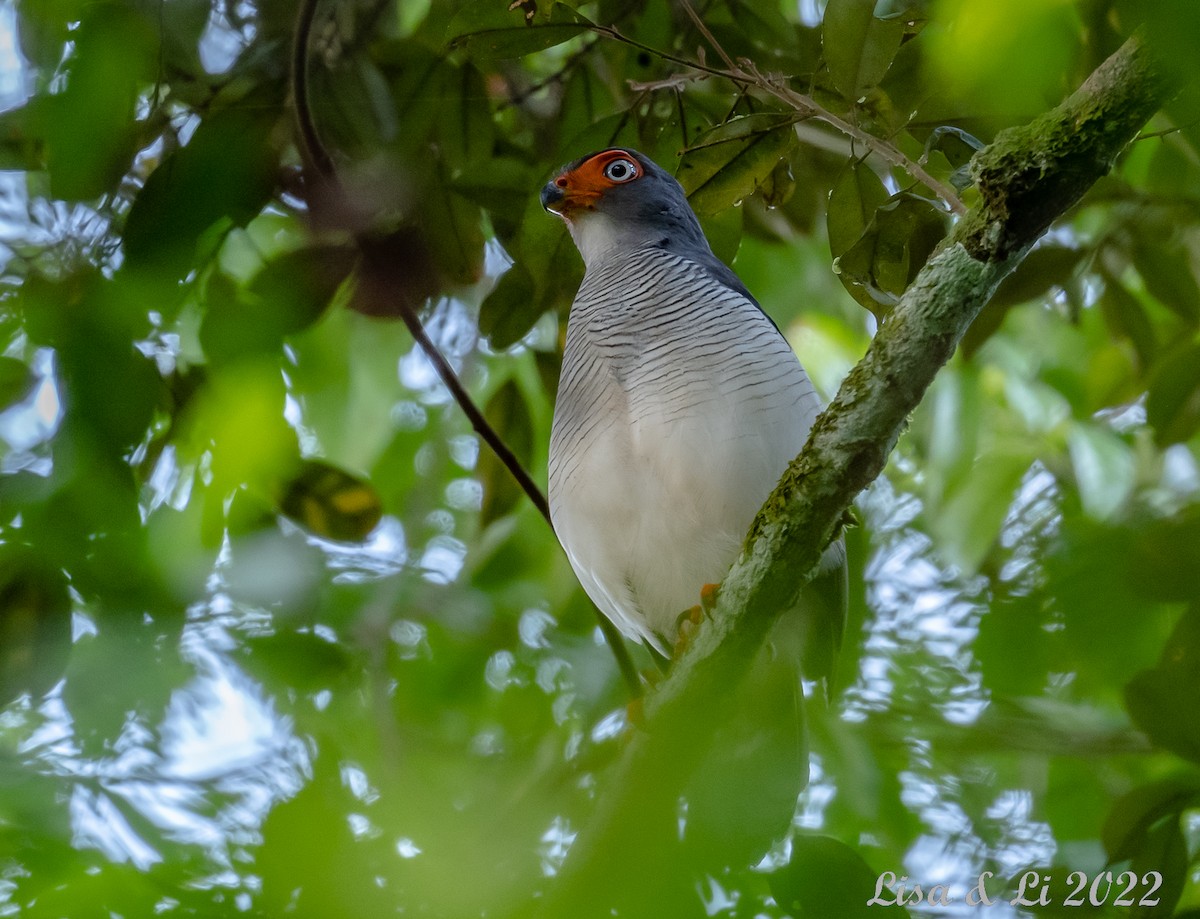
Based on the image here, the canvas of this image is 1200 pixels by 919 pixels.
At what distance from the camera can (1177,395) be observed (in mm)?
2961

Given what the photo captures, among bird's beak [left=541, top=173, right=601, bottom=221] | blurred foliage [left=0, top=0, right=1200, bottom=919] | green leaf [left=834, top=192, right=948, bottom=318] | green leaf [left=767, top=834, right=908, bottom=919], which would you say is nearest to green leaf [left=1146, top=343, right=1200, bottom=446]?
blurred foliage [left=0, top=0, right=1200, bottom=919]

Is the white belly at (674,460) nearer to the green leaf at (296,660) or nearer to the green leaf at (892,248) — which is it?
the green leaf at (892,248)

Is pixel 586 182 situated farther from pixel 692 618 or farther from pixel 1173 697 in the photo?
pixel 1173 697

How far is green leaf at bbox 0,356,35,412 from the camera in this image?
229cm

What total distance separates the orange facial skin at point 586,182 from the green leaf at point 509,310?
32 centimetres

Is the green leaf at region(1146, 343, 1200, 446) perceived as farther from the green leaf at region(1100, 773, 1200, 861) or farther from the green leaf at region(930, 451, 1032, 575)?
the green leaf at region(1100, 773, 1200, 861)

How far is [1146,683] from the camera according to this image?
6.06 ft

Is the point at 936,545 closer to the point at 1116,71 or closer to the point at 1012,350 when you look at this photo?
the point at 1116,71

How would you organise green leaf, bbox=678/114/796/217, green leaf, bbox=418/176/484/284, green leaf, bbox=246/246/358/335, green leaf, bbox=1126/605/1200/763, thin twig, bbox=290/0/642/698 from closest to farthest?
1. green leaf, bbox=1126/605/1200/763
2. green leaf, bbox=678/114/796/217
3. green leaf, bbox=246/246/358/335
4. thin twig, bbox=290/0/642/698
5. green leaf, bbox=418/176/484/284

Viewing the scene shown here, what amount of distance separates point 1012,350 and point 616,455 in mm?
2553

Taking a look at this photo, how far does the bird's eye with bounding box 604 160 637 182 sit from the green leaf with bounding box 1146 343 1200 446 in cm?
156

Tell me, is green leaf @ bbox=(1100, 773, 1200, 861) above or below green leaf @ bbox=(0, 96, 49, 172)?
below

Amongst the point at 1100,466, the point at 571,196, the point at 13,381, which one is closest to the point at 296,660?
the point at 13,381

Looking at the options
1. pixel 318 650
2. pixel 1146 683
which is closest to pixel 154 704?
pixel 318 650
